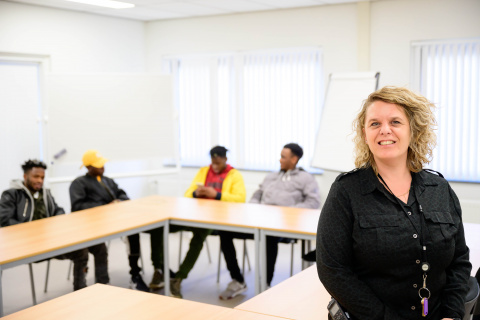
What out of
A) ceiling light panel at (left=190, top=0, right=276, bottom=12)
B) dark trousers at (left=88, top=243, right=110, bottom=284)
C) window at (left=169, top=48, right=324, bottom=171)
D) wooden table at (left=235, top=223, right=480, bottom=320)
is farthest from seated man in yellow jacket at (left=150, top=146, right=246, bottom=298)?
wooden table at (left=235, top=223, right=480, bottom=320)

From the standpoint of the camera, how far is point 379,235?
5.55ft

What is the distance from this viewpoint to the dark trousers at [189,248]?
472 centimetres

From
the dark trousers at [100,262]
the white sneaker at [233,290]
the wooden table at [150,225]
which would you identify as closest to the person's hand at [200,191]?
the wooden table at [150,225]

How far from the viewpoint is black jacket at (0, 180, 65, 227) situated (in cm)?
437

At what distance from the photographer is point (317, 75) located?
20.5 feet

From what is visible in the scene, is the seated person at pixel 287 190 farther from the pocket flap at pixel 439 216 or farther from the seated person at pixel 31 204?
the pocket flap at pixel 439 216

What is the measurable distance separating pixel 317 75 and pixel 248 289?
2664mm

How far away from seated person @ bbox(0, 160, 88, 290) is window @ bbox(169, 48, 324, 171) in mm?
2716

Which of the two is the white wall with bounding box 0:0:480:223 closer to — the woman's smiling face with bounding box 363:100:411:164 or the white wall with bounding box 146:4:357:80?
the white wall with bounding box 146:4:357:80

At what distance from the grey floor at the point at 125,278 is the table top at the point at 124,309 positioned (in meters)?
1.94

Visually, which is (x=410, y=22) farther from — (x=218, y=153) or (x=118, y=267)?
(x=118, y=267)

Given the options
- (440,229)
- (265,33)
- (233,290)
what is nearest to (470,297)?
(440,229)

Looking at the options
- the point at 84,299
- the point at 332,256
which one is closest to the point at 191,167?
the point at 84,299

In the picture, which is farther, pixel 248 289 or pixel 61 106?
pixel 61 106
